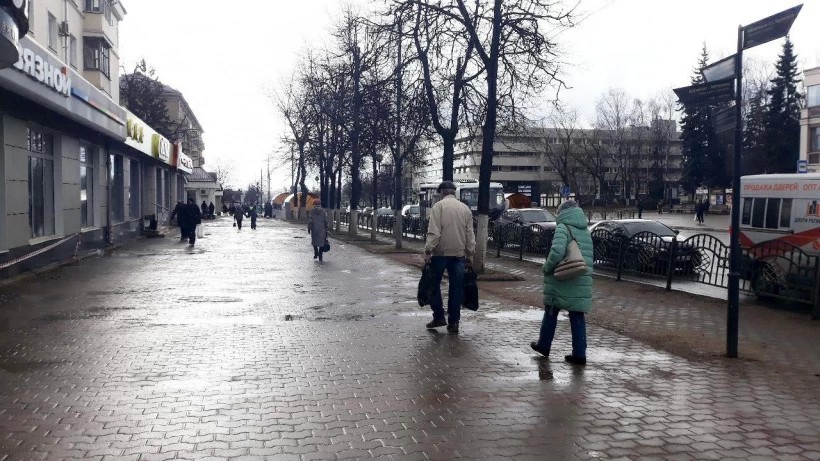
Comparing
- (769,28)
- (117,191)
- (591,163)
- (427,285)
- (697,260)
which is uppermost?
(591,163)

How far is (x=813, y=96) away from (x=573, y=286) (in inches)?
2270

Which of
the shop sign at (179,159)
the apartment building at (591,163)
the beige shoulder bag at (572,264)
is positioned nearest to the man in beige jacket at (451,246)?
the beige shoulder bag at (572,264)

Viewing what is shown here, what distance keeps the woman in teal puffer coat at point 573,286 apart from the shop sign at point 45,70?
941 cm

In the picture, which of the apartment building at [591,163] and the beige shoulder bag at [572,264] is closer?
the beige shoulder bag at [572,264]

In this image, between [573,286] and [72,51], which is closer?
[573,286]

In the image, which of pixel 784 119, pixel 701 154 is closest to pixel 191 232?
pixel 784 119

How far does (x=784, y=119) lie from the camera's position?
62.3 m

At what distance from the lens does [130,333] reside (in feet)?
28.3

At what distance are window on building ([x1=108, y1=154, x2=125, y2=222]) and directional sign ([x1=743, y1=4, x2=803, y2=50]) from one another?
2394 centimetres

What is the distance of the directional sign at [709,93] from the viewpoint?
7.77 metres

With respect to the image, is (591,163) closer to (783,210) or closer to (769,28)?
(783,210)

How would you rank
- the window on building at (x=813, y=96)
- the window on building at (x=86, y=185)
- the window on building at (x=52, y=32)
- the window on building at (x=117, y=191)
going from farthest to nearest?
the window on building at (x=813, y=96), the window on building at (x=117, y=191), the window on building at (x=52, y=32), the window on building at (x=86, y=185)

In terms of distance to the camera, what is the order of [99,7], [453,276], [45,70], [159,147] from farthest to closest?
1. [159,147]
2. [99,7]
3. [45,70]
4. [453,276]

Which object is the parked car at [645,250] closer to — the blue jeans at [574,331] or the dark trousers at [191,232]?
the blue jeans at [574,331]
